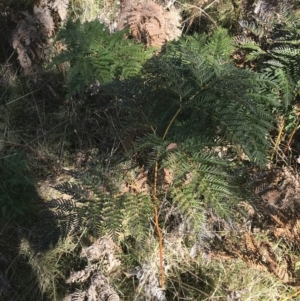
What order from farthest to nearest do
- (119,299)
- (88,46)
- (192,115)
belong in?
(88,46), (119,299), (192,115)

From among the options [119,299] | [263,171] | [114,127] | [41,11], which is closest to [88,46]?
[114,127]

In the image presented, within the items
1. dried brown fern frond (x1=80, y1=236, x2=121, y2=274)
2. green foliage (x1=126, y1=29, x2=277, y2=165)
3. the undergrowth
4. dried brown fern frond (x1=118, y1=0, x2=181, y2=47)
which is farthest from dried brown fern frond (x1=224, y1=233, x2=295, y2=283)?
dried brown fern frond (x1=118, y1=0, x2=181, y2=47)

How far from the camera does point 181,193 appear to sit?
7.42 ft

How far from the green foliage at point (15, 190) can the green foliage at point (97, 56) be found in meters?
0.62

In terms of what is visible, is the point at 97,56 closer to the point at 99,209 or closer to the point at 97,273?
the point at 99,209

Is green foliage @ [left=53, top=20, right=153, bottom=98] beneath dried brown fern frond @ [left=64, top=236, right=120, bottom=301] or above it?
above

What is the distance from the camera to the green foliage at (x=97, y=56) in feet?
9.10

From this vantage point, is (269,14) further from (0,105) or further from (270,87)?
(0,105)

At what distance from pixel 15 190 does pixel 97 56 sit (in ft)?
3.42

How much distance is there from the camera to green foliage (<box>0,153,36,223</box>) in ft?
9.21

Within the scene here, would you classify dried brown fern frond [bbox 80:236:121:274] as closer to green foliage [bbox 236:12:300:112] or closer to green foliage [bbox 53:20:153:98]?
green foliage [bbox 53:20:153:98]

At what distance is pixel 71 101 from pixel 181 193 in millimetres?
1567

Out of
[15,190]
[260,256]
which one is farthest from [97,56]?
[260,256]

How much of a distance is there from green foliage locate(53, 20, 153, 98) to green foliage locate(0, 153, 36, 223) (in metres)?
0.62
